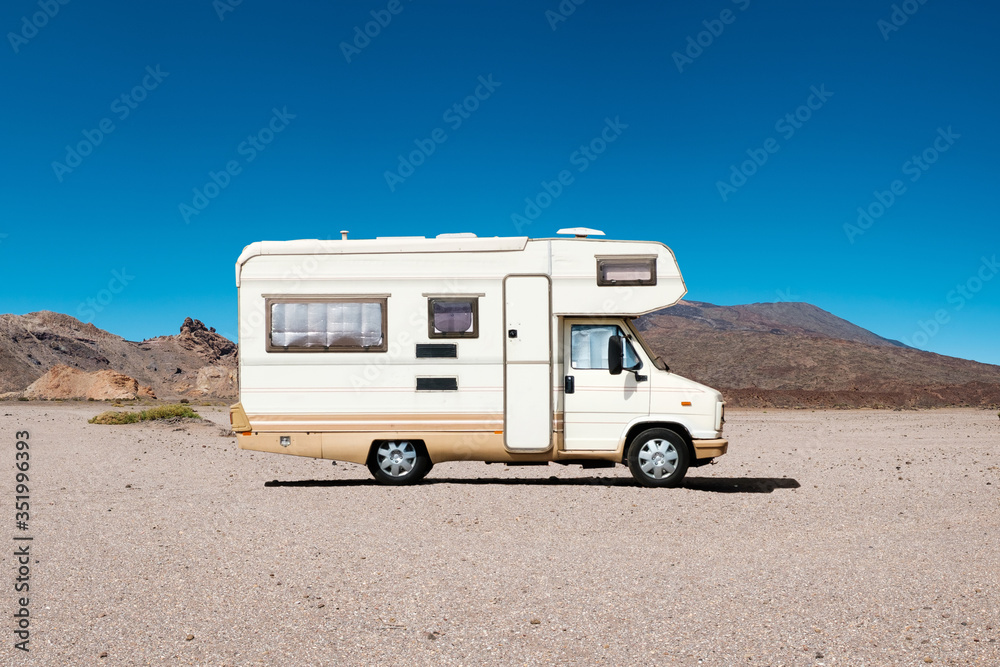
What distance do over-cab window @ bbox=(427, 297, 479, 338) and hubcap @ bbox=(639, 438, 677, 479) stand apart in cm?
281

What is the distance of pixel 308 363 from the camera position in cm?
1076

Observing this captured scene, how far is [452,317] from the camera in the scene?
35.0ft

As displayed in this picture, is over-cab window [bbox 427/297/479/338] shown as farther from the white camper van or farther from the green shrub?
the green shrub

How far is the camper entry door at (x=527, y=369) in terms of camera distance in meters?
10.6

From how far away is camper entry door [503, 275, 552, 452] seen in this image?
1055 centimetres

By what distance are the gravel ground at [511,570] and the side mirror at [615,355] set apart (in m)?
1.62

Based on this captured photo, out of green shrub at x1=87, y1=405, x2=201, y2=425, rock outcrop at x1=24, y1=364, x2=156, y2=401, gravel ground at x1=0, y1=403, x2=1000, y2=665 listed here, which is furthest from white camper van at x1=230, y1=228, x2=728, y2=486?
rock outcrop at x1=24, y1=364, x2=156, y2=401

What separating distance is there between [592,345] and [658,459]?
179cm

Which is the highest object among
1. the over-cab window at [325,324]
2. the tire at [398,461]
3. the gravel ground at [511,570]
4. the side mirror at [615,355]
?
the over-cab window at [325,324]

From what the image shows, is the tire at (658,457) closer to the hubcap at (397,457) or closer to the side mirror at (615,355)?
the side mirror at (615,355)

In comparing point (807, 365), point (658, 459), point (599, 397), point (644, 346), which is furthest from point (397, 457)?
point (807, 365)

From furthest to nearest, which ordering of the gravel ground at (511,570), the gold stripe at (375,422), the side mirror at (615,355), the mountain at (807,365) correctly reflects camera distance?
the mountain at (807,365)
the gold stripe at (375,422)
the side mirror at (615,355)
the gravel ground at (511,570)

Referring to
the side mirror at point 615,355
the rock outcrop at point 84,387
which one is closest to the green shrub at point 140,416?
the side mirror at point 615,355

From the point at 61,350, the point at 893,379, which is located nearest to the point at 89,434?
the point at 893,379
